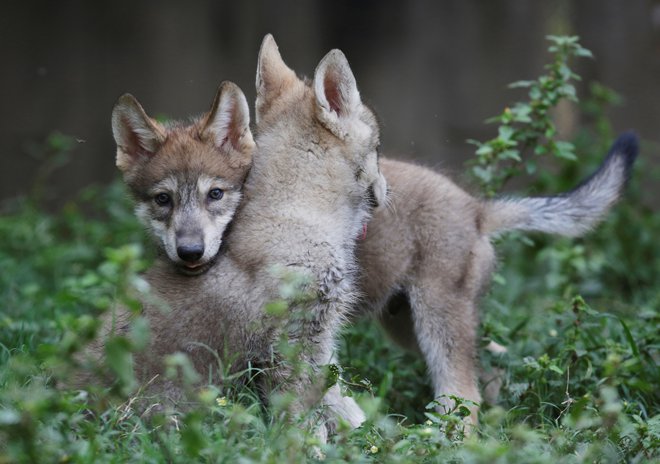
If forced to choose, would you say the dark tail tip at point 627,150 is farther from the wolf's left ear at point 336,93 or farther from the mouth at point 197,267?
the mouth at point 197,267

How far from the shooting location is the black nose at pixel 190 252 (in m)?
3.56

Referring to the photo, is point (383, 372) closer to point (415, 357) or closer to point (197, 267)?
point (415, 357)

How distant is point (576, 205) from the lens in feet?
15.5

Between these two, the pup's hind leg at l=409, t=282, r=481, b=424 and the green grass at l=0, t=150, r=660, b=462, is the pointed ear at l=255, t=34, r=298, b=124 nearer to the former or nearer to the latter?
the green grass at l=0, t=150, r=660, b=462

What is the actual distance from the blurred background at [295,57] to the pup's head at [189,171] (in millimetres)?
4067

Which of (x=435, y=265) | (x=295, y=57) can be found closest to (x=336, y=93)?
(x=435, y=265)

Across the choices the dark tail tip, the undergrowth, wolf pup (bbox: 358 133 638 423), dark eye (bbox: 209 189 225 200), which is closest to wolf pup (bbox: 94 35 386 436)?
dark eye (bbox: 209 189 225 200)

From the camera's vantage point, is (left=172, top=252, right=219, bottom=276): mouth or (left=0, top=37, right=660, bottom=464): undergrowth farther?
(left=172, top=252, right=219, bottom=276): mouth

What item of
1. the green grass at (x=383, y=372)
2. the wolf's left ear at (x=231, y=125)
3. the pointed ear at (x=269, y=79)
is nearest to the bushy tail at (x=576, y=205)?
the green grass at (x=383, y=372)

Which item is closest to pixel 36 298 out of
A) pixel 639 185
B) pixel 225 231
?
pixel 225 231

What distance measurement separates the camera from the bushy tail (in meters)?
4.71

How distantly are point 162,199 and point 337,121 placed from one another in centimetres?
86

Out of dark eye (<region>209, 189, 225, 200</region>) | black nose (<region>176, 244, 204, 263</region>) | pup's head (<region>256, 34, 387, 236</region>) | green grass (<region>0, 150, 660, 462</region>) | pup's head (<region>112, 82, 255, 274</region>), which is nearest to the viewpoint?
green grass (<region>0, 150, 660, 462</region>)

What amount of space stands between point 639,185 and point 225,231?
4739 millimetres
